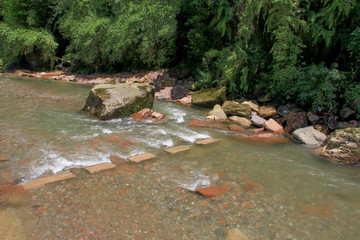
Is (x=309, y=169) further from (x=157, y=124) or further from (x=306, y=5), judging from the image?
(x=306, y=5)

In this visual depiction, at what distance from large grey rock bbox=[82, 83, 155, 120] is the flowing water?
4.55ft

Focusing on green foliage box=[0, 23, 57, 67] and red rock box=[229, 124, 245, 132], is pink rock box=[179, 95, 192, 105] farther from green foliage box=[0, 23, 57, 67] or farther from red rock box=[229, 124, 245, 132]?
green foliage box=[0, 23, 57, 67]

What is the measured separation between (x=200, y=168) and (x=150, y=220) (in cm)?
190

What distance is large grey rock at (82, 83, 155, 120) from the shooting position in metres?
8.87

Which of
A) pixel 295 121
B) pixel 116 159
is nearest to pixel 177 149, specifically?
pixel 116 159

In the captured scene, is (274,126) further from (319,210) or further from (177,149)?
(319,210)

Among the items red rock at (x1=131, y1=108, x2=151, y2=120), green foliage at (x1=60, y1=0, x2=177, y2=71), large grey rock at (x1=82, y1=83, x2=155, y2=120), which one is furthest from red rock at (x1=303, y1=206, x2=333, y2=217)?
green foliage at (x1=60, y1=0, x2=177, y2=71)

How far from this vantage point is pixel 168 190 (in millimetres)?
4355

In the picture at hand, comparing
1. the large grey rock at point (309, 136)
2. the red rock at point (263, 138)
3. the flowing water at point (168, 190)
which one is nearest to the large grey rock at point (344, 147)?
the flowing water at point (168, 190)

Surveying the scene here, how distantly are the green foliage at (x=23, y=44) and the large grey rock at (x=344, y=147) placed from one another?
Result: 22211 mm

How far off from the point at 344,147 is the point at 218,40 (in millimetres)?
10319

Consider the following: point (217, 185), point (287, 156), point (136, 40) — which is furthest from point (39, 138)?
point (136, 40)

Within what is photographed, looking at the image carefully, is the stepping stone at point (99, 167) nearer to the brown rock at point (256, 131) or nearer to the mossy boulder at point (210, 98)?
the brown rock at point (256, 131)

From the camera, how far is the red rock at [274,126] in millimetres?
8320
